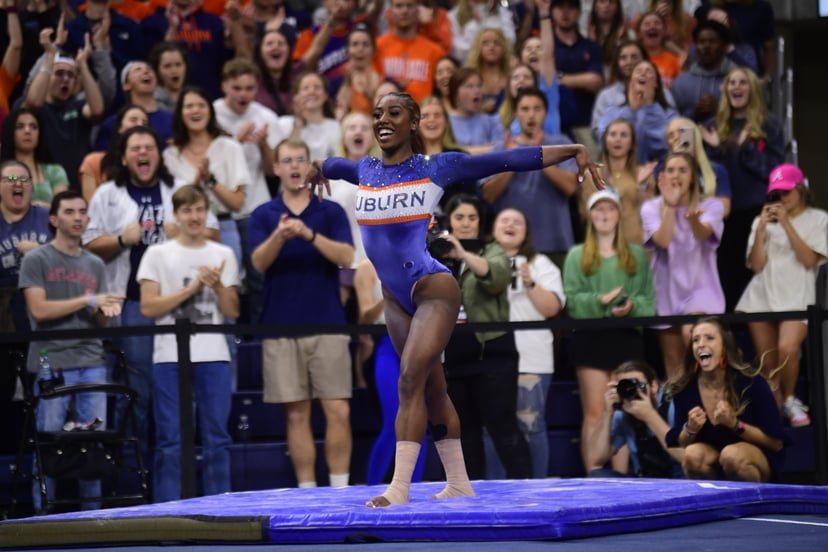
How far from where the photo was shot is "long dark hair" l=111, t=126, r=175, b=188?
8492mm

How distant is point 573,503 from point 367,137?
4.07 m

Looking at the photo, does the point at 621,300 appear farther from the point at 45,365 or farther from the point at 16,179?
the point at 16,179

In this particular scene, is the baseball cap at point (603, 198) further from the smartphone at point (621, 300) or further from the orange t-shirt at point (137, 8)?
the orange t-shirt at point (137, 8)

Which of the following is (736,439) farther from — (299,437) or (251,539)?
(251,539)

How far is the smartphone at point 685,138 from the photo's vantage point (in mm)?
9141

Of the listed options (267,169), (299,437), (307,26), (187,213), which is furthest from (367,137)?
(307,26)

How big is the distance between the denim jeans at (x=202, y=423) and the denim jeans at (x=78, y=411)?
315mm

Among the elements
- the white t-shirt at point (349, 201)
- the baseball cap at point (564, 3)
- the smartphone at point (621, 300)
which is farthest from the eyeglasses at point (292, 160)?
the baseball cap at point (564, 3)

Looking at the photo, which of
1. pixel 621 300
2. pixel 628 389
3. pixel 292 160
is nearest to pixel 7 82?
pixel 292 160

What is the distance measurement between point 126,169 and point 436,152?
80.9 inches

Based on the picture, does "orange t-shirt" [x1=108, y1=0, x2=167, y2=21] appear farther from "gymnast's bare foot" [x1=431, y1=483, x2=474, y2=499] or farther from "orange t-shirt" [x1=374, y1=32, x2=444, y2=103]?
"gymnast's bare foot" [x1=431, y1=483, x2=474, y2=499]

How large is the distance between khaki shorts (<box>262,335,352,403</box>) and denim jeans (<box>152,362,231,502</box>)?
0.98ft

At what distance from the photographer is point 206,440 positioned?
7598 millimetres

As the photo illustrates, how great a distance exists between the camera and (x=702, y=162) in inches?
361
